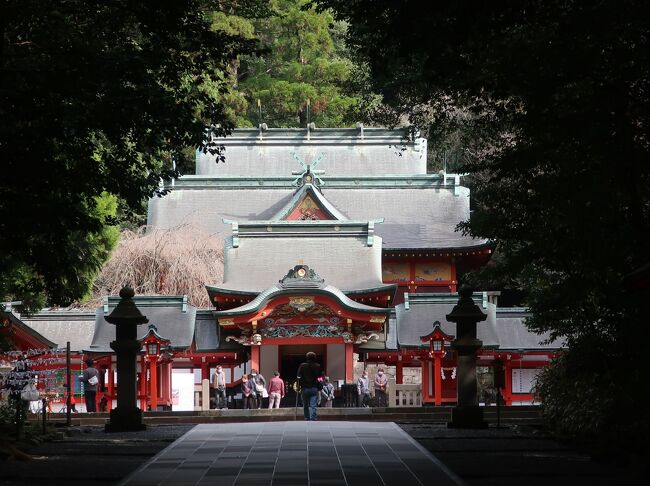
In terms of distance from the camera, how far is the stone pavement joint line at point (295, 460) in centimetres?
1391

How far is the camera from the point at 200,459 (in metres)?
16.2

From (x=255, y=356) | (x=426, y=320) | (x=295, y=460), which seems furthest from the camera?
(x=426, y=320)

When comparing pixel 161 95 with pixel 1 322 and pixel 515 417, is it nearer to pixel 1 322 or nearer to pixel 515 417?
pixel 1 322

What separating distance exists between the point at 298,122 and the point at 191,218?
15294mm

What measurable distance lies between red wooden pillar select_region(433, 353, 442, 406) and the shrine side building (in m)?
0.04

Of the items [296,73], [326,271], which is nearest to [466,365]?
[326,271]

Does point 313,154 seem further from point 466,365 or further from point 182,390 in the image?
point 466,365

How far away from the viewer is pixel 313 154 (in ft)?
176

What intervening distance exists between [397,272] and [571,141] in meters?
28.3

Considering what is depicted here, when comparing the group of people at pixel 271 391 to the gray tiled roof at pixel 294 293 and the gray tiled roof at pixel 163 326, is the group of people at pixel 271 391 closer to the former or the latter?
the gray tiled roof at pixel 163 326

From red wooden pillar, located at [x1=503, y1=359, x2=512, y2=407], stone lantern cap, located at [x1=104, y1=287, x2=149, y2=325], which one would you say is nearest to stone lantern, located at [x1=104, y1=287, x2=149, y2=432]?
stone lantern cap, located at [x1=104, y1=287, x2=149, y2=325]

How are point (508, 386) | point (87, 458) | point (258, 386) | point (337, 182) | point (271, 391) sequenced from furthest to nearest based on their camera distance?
point (337, 182), point (508, 386), point (258, 386), point (271, 391), point (87, 458)

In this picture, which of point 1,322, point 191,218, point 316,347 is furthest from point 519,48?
point 191,218

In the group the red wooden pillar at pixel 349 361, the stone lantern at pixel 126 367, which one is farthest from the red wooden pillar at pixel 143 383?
the stone lantern at pixel 126 367
